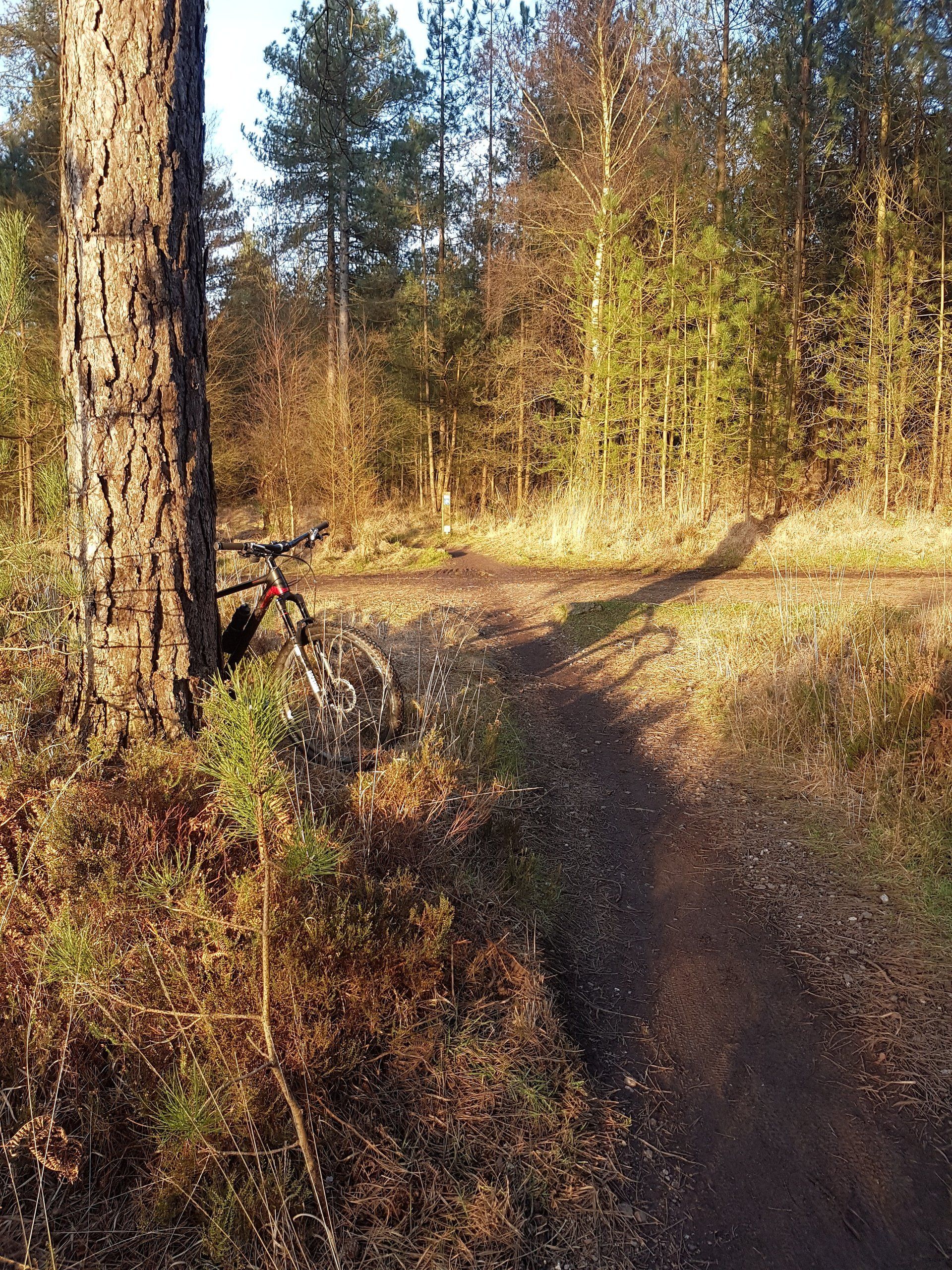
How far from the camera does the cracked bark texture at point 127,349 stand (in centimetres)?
299

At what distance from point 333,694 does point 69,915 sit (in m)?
1.92

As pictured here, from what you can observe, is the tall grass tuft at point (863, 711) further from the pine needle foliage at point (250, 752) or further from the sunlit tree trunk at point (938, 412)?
the sunlit tree trunk at point (938, 412)

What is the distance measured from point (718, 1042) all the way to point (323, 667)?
230 centimetres

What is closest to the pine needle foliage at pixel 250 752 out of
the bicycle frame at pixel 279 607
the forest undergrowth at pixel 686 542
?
the bicycle frame at pixel 279 607

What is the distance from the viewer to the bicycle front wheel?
3.77m

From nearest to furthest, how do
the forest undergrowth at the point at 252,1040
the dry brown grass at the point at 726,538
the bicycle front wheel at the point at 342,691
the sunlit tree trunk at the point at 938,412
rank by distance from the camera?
the forest undergrowth at the point at 252,1040 → the bicycle front wheel at the point at 342,691 → the dry brown grass at the point at 726,538 → the sunlit tree trunk at the point at 938,412

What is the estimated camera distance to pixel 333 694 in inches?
156

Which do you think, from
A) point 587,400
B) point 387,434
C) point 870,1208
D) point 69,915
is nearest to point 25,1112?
point 69,915

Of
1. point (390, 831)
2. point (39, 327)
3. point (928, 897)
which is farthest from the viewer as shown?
point (928, 897)

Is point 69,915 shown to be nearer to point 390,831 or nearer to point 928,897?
point 390,831

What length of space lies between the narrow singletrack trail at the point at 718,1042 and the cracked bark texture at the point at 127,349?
201cm

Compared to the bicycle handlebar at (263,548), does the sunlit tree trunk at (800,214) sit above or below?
above

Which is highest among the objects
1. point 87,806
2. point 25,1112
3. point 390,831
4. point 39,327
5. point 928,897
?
point 39,327

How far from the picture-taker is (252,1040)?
83.6 inches
